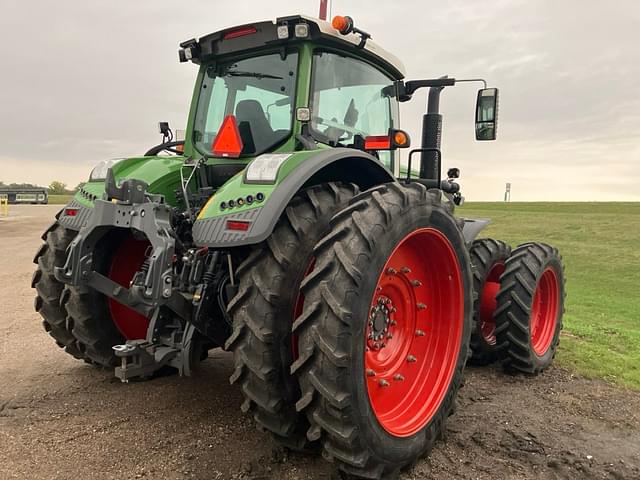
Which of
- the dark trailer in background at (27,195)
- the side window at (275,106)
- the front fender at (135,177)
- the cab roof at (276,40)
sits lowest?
the dark trailer in background at (27,195)

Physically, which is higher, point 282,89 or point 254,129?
point 282,89

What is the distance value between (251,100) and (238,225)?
56.5 inches

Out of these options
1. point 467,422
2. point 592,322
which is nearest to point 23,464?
point 467,422

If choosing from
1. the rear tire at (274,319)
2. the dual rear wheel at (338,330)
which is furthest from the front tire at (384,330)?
the rear tire at (274,319)

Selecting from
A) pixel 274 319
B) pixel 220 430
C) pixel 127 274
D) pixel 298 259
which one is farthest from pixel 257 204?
pixel 127 274

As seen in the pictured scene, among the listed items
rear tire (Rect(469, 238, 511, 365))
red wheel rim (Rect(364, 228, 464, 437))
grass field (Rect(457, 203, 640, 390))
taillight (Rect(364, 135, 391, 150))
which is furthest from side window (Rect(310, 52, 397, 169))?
grass field (Rect(457, 203, 640, 390))

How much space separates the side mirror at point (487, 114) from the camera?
4.00 metres

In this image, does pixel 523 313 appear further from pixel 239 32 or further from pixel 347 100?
pixel 239 32

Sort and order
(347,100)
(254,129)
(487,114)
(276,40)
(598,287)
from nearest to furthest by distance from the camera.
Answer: (276,40), (254,129), (347,100), (487,114), (598,287)

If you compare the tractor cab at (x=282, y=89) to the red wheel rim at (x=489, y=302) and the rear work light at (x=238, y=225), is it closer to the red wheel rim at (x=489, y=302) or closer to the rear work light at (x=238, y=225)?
the rear work light at (x=238, y=225)

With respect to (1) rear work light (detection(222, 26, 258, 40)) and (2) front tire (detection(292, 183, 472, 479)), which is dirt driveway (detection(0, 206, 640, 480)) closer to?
(2) front tire (detection(292, 183, 472, 479))

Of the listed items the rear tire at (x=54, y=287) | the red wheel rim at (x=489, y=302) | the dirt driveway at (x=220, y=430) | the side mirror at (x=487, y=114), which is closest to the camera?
the dirt driveway at (x=220, y=430)

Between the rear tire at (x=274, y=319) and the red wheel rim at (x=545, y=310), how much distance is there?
3103 millimetres

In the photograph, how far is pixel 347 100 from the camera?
3695 mm
